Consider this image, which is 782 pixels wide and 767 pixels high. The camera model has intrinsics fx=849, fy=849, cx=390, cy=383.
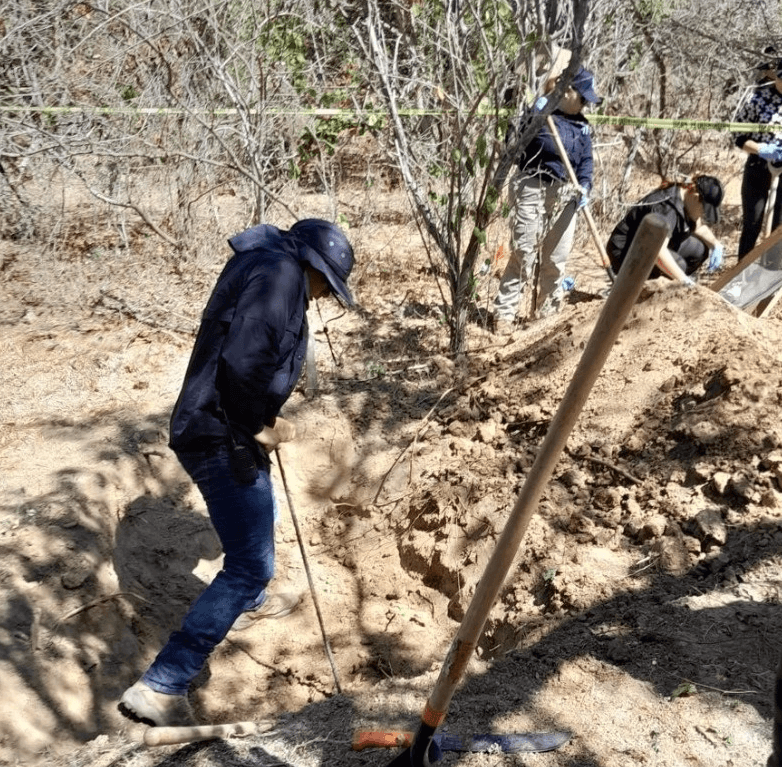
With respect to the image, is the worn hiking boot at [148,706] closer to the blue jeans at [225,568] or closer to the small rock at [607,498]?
the blue jeans at [225,568]

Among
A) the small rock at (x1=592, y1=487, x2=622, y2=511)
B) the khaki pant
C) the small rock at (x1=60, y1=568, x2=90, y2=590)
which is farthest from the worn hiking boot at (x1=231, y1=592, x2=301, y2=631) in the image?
the khaki pant

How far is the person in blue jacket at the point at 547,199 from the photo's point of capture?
19.7 feet

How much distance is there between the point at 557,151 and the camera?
19.7ft

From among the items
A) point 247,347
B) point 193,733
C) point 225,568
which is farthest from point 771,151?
point 193,733

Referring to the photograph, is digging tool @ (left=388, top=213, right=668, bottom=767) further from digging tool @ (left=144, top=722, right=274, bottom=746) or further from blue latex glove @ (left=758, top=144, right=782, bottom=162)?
blue latex glove @ (left=758, top=144, right=782, bottom=162)

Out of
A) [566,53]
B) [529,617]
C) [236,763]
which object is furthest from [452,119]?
[236,763]

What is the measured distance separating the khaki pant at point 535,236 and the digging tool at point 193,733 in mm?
4001

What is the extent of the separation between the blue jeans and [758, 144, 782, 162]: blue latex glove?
4940mm

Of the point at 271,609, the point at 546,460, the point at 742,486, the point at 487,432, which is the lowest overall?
the point at 271,609

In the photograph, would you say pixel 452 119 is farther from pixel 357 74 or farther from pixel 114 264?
pixel 114 264

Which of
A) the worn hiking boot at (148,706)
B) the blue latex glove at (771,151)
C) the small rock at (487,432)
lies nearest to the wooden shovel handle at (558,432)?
the worn hiking boot at (148,706)

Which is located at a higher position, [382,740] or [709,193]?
[709,193]

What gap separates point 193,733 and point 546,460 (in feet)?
5.75

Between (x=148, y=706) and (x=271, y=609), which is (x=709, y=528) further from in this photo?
(x=148, y=706)
